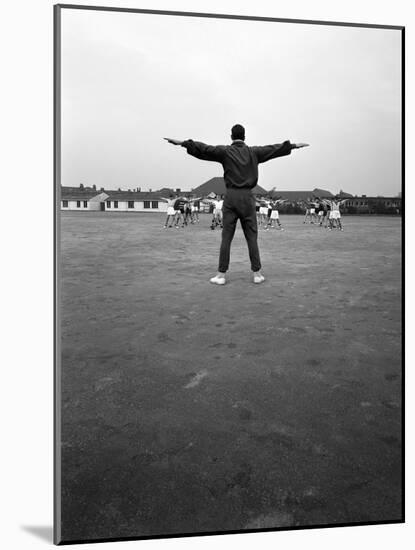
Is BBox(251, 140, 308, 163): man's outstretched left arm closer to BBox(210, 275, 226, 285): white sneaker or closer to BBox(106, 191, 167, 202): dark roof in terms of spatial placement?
BBox(106, 191, 167, 202): dark roof

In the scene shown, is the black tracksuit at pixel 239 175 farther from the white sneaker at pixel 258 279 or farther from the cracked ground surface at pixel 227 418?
the cracked ground surface at pixel 227 418

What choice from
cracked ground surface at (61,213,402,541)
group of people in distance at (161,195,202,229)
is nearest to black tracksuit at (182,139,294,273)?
cracked ground surface at (61,213,402,541)

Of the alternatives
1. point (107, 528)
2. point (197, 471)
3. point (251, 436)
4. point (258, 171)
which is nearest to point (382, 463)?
point (251, 436)

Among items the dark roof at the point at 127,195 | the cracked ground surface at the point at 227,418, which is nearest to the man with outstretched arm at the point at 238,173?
the dark roof at the point at 127,195

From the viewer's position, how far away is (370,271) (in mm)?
4293

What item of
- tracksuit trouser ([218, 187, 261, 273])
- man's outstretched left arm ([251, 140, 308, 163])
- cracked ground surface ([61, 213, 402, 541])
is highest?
man's outstretched left arm ([251, 140, 308, 163])

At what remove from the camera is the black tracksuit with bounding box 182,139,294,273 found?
2.79 m

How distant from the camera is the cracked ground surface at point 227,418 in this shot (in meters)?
1.48

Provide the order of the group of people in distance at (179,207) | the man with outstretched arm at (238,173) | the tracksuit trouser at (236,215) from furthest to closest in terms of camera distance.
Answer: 1. the group of people in distance at (179,207)
2. the tracksuit trouser at (236,215)
3. the man with outstretched arm at (238,173)

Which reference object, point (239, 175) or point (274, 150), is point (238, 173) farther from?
point (274, 150)

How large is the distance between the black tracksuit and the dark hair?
4 centimetres

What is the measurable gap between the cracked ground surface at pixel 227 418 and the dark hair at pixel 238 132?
3.75 ft

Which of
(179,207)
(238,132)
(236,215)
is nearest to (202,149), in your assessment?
(238,132)

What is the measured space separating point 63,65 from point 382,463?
7.99 ft
